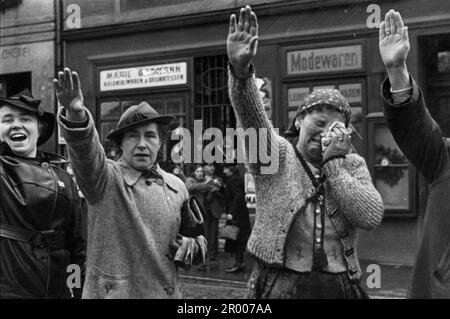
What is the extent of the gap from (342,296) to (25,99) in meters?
1.32

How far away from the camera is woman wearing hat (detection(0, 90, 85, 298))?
87.4 inches

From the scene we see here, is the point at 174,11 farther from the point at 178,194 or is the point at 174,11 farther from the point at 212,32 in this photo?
the point at 178,194

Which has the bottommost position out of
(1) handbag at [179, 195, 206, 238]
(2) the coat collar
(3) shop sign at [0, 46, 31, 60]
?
(1) handbag at [179, 195, 206, 238]

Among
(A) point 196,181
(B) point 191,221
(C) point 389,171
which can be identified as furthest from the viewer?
(C) point 389,171

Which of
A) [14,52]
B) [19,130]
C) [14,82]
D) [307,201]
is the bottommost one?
[307,201]

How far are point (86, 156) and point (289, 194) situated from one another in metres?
0.60

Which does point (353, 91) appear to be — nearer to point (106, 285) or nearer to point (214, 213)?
point (214, 213)

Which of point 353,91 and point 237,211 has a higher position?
point 353,91

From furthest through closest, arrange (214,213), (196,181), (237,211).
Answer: (214,213), (237,211), (196,181)

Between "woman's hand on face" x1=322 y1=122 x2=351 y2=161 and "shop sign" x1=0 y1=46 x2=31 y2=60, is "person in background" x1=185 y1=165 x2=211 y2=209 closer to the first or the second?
"woman's hand on face" x1=322 y1=122 x2=351 y2=161

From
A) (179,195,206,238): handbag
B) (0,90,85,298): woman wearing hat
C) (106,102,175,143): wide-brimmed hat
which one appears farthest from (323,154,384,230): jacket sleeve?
(0,90,85,298): woman wearing hat

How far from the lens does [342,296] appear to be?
188cm

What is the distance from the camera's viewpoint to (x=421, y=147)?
1827 mm

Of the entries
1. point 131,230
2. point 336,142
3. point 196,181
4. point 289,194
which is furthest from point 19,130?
point 336,142
